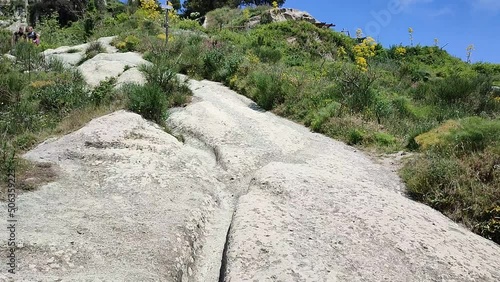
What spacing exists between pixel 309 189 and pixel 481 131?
2.63 metres

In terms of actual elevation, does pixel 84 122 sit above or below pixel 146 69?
below

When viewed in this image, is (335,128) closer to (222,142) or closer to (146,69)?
(222,142)

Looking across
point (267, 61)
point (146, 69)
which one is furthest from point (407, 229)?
point (267, 61)

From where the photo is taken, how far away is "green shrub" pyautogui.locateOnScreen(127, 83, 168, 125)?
22.1ft

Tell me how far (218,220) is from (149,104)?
10.5ft

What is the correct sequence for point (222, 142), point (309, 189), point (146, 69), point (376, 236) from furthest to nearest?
point (146, 69) < point (222, 142) < point (309, 189) < point (376, 236)

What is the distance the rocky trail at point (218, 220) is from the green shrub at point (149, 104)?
0.77m

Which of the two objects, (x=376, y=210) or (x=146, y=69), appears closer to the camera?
(x=376, y=210)

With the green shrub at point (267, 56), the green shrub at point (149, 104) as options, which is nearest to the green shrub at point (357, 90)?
the green shrub at point (149, 104)

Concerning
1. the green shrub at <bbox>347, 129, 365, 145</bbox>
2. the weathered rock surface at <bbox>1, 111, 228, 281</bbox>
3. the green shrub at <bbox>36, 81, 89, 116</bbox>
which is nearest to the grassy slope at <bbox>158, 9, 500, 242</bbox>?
the green shrub at <bbox>347, 129, 365, 145</bbox>

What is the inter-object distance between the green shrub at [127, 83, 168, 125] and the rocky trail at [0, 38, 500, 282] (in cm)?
77

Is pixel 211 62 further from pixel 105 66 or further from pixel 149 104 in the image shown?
pixel 149 104

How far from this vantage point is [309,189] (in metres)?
4.50

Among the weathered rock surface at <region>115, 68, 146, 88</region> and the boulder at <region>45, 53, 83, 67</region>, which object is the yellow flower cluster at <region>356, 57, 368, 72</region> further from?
the boulder at <region>45, 53, 83, 67</region>
